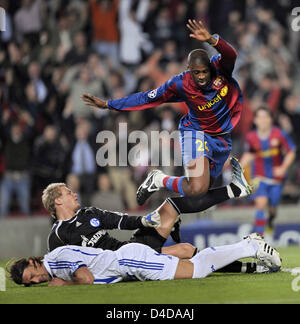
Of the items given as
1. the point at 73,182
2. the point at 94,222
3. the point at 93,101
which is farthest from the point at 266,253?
the point at 73,182

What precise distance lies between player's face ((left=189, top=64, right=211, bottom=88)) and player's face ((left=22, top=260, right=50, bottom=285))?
2649mm

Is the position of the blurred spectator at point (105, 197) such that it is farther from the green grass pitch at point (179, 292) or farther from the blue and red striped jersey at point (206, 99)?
the green grass pitch at point (179, 292)

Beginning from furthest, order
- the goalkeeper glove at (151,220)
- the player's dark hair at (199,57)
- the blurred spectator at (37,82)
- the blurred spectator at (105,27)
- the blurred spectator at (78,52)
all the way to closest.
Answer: the blurred spectator at (105,27) < the blurred spectator at (78,52) < the blurred spectator at (37,82) < the player's dark hair at (199,57) < the goalkeeper glove at (151,220)

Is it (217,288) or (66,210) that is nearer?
(217,288)

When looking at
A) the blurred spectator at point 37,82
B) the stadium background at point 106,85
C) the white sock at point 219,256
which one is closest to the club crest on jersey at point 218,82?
the white sock at point 219,256

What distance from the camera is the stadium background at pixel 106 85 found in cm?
1194

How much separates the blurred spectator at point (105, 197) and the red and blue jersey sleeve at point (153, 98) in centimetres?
399

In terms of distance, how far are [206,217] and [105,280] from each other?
5325mm

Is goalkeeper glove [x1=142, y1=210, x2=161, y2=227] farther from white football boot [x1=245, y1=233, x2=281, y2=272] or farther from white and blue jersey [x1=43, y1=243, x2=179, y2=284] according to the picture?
white football boot [x1=245, y1=233, x2=281, y2=272]

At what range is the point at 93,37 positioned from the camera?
14328 millimetres

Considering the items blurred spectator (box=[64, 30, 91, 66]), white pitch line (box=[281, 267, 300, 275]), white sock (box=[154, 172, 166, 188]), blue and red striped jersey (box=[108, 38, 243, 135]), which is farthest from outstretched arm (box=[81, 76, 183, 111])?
blurred spectator (box=[64, 30, 91, 66])

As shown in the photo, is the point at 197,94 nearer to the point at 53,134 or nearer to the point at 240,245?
the point at 240,245

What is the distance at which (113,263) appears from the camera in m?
6.91
